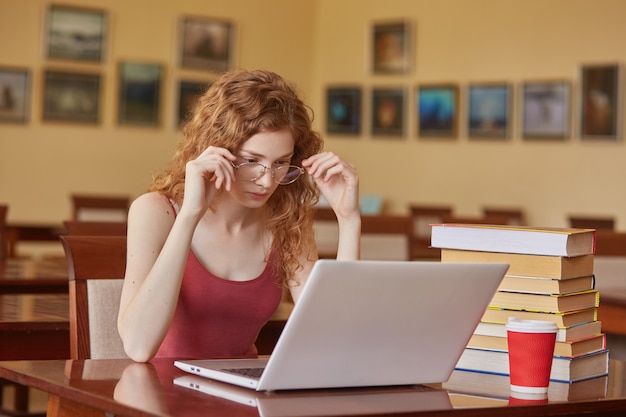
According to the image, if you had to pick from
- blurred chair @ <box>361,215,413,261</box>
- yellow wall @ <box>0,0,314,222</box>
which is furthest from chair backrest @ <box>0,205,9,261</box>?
yellow wall @ <box>0,0,314,222</box>

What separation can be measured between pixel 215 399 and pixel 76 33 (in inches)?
390

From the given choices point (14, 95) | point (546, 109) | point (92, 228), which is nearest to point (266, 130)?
point (92, 228)

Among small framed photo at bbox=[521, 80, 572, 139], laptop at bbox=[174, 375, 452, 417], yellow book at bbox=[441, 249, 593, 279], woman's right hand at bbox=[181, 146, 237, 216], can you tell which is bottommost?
laptop at bbox=[174, 375, 452, 417]

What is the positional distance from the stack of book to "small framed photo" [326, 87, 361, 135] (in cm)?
955

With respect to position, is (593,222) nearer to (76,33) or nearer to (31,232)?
(31,232)

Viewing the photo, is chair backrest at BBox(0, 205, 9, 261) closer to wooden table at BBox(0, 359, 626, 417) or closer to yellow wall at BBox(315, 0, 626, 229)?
wooden table at BBox(0, 359, 626, 417)

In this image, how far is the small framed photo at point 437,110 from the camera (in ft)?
36.1

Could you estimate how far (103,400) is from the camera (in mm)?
1754

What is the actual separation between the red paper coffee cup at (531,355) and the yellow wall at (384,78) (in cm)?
801

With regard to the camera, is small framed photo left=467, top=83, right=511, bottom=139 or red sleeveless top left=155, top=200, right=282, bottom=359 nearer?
red sleeveless top left=155, top=200, right=282, bottom=359

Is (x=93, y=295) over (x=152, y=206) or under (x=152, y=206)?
under

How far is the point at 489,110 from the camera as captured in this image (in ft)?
35.3

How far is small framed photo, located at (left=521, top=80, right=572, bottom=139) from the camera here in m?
10.2

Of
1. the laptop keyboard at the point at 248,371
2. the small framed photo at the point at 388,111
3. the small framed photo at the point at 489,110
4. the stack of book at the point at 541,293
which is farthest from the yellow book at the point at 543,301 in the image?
the small framed photo at the point at 388,111
